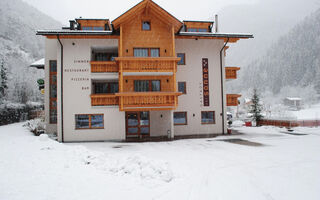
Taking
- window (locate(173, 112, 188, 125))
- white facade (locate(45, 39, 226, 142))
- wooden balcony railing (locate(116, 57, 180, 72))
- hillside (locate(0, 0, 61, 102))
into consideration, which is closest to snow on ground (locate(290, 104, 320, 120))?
white facade (locate(45, 39, 226, 142))

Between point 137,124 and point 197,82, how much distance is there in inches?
273

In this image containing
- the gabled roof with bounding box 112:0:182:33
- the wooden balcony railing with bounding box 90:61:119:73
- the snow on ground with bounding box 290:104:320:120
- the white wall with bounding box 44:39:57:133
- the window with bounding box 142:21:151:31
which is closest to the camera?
the gabled roof with bounding box 112:0:182:33

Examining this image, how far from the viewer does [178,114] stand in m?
18.5

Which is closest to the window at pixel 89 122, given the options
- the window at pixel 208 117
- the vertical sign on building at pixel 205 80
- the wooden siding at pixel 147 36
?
the wooden siding at pixel 147 36

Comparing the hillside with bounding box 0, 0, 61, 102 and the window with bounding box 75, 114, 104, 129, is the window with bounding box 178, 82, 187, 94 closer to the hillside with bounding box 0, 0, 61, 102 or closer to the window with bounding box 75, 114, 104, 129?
the window with bounding box 75, 114, 104, 129

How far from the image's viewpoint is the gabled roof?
15914mm

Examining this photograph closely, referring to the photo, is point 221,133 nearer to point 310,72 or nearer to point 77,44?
point 77,44

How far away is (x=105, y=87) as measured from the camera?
1841 cm

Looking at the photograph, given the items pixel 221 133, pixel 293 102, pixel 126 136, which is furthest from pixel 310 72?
pixel 126 136

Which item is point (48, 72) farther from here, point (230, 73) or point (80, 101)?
point (230, 73)

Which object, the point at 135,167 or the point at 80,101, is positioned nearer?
the point at 135,167

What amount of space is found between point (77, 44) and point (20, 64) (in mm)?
45340

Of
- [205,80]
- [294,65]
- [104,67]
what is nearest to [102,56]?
[104,67]

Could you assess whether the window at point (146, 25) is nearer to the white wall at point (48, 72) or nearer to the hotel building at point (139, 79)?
the hotel building at point (139, 79)
